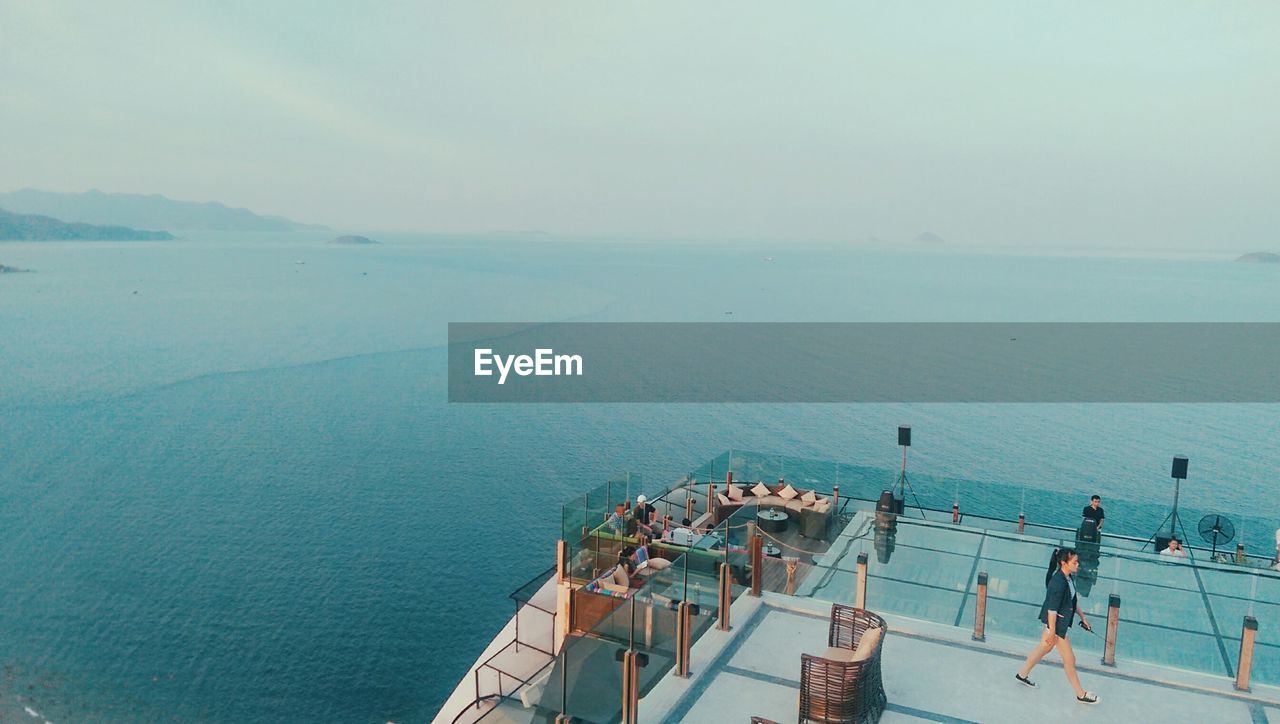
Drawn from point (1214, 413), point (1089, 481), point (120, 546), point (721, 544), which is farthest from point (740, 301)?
point (721, 544)

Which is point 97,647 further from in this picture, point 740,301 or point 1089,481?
point 740,301

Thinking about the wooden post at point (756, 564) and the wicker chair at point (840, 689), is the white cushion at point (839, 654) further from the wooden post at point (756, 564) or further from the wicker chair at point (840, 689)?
the wooden post at point (756, 564)

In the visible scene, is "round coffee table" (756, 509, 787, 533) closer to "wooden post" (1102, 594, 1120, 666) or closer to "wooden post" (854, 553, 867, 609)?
"wooden post" (854, 553, 867, 609)

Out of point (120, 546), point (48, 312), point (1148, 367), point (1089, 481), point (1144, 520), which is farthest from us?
point (48, 312)

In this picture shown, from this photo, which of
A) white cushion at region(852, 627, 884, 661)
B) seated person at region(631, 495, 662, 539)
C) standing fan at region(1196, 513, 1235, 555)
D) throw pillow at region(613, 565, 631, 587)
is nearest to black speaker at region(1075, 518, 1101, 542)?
standing fan at region(1196, 513, 1235, 555)

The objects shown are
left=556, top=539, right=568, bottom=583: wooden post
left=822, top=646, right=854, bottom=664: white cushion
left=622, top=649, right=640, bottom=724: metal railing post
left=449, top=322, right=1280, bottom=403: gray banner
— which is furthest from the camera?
left=449, top=322, right=1280, bottom=403: gray banner
